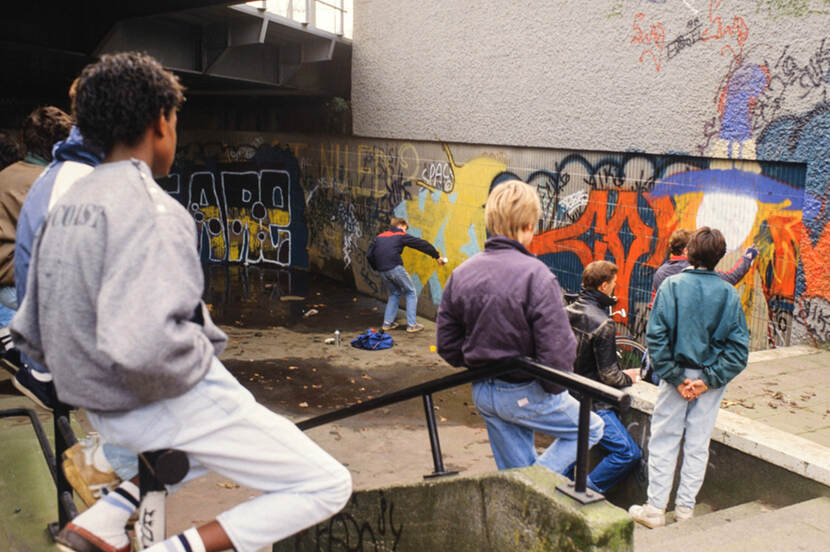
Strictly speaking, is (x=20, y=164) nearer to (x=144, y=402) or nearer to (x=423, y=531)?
(x=144, y=402)

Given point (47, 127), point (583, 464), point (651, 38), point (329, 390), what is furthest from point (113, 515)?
point (651, 38)

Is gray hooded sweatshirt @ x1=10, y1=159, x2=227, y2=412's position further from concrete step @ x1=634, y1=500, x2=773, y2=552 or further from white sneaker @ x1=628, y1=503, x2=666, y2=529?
white sneaker @ x1=628, y1=503, x2=666, y2=529

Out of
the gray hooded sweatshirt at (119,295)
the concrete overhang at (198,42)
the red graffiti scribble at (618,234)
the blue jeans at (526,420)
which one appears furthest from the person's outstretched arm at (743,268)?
the concrete overhang at (198,42)

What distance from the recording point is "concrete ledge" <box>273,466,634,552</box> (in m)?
2.54

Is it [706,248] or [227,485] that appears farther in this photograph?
[227,485]

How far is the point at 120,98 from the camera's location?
1996 millimetres

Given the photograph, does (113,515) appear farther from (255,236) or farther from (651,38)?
(255,236)

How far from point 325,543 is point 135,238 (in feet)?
8.97

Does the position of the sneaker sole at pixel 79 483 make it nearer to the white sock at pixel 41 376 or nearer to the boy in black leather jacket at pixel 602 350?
the white sock at pixel 41 376

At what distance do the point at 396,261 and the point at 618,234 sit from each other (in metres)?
3.66

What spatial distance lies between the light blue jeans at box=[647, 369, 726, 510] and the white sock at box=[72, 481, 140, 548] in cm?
329

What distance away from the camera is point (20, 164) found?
3609mm

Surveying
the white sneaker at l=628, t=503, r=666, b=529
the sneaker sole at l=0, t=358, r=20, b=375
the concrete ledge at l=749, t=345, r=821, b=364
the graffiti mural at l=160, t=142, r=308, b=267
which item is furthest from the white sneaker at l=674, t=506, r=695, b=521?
the graffiti mural at l=160, t=142, r=308, b=267

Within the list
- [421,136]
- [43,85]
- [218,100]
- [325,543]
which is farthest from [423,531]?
[218,100]
